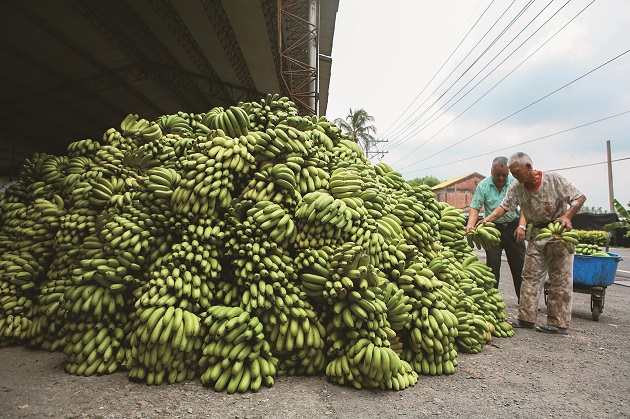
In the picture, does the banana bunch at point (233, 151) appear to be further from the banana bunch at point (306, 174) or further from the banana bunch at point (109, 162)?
the banana bunch at point (109, 162)

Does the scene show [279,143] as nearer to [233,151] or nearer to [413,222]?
[233,151]

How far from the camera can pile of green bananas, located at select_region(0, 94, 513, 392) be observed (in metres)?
2.64

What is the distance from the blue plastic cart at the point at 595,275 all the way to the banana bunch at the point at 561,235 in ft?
3.31

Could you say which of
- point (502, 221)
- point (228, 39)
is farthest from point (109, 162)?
point (228, 39)

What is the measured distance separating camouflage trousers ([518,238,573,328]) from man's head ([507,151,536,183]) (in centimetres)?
74

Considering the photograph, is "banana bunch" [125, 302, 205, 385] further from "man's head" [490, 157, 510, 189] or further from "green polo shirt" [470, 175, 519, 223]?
"man's head" [490, 157, 510, 189]

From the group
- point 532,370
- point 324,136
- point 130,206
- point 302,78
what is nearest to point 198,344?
point 130,206

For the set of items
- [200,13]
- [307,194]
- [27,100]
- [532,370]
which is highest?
[200,13]

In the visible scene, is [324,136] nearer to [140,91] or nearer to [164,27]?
[164,27]

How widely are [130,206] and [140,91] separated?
14.9 metres

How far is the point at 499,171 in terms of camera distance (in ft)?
17.0

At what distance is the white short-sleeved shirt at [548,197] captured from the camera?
14.0 ft

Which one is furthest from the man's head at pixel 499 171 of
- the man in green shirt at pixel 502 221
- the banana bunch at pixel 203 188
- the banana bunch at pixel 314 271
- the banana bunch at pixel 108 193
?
the banana bunch at pixel 108 193

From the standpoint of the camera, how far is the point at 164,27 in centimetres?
1188
